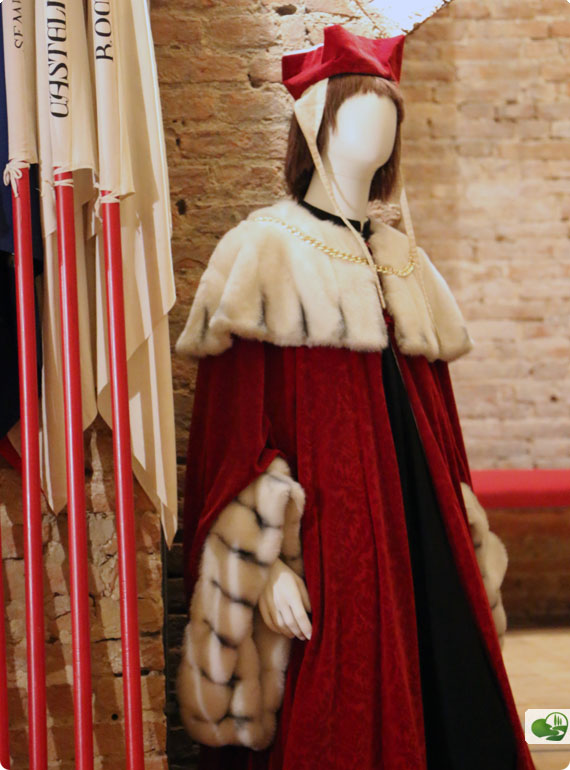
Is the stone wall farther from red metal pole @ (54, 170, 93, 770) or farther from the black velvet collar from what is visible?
red metal pole @ (54, 170, 93, 770)

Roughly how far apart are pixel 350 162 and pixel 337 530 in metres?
0.76

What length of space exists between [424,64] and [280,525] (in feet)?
8.11

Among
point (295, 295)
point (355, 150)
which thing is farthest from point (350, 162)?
point (295, 295)

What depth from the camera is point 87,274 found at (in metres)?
1.54

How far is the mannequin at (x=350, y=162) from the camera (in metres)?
1.55

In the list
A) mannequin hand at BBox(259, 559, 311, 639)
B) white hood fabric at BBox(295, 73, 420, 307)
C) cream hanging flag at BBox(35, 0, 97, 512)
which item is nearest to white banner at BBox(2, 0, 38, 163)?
cream hanging flag at BBox(35, 0, 97, 512)

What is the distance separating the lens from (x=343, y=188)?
5.77ft

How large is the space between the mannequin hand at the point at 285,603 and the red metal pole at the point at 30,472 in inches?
16.3

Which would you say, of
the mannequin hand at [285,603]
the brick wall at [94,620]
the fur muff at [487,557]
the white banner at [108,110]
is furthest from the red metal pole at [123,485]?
the fur muff at [487,557]

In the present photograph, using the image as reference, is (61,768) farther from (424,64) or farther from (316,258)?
(424,64)

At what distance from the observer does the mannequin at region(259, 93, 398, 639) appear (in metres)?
1.55

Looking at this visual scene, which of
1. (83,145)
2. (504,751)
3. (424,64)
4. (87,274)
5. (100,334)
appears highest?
(424,64)

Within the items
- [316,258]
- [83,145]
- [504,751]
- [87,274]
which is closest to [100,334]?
[87,274]

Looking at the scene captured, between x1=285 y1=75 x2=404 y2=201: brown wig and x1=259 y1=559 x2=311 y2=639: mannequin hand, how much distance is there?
2.69 ft
